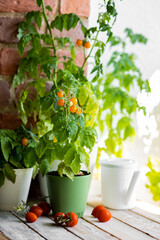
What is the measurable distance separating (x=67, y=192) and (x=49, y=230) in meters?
0.14

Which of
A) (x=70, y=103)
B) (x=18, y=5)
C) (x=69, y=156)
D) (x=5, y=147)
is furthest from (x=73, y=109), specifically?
(x=18, y=5)

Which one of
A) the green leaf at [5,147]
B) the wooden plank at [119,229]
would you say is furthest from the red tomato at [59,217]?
the green leaf at [5,147]

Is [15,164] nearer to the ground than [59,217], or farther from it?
farther from it

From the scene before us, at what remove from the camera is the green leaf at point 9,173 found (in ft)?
3.87

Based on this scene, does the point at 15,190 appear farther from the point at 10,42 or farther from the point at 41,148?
the point at 10,42

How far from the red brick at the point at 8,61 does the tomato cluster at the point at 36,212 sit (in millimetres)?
520

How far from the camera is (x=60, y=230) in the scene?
3.51ft

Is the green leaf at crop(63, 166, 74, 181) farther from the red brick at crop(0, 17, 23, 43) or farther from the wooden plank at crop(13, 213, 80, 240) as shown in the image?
the red brick at crop(0, 17, 23, 43)

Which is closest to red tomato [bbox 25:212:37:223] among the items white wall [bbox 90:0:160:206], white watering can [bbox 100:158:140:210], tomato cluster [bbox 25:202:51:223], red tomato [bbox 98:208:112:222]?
tomato cluster [bbox 25:202:51:223]

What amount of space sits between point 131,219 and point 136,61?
4.40 feet

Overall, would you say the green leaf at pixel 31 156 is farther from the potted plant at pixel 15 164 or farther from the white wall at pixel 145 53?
the white wall at pixel 145 53

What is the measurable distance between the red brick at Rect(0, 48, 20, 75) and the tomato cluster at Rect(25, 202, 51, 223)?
520 mm

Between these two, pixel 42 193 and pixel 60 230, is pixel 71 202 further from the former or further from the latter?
pixel 42 193

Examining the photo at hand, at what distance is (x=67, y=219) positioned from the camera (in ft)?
3.56
